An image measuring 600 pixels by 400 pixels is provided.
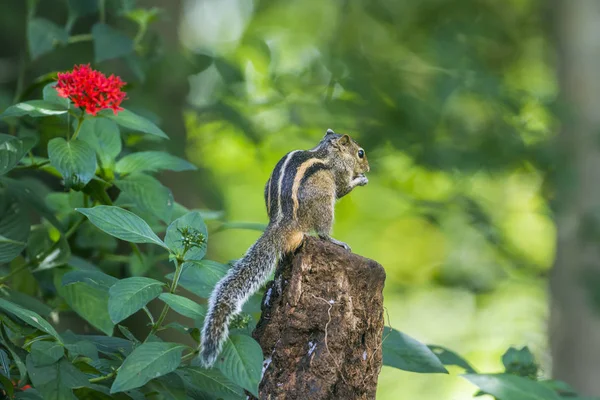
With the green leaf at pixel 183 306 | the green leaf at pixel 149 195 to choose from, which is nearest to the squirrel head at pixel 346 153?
the green leaf at pixel 149 195

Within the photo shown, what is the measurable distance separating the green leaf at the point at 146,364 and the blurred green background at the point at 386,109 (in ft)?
5.97

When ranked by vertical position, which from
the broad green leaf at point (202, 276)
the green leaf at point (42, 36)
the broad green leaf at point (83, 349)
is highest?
the green leaf at point (42, 36)

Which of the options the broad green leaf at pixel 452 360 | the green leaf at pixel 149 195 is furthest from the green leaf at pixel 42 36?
the broad green leaf at pixel 452 360

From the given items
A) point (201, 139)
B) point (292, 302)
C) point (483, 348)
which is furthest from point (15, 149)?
point (483, 348)

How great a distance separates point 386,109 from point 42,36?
301 centimetres

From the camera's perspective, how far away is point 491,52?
908cm

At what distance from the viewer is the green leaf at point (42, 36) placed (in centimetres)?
324

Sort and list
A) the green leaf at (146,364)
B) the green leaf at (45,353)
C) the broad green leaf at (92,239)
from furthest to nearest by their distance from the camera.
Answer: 1. the broad green leaf at (92,239)
2. the green leaf at (45,353)
3. the green leaf at (146,364)

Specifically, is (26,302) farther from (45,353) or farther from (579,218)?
(579,218)

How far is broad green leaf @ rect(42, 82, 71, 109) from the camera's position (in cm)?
240

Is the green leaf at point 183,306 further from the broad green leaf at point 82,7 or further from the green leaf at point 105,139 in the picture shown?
the broad green leaf at point 82,7

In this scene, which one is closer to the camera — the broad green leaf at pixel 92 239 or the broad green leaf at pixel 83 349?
the broad green leaf at pixel 83 349

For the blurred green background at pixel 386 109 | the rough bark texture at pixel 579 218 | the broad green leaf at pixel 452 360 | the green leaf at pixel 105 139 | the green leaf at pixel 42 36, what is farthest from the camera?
the rough bark texture at pixel 579 218

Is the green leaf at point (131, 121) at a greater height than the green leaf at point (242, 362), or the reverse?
the green leaf at point (131, 121)
